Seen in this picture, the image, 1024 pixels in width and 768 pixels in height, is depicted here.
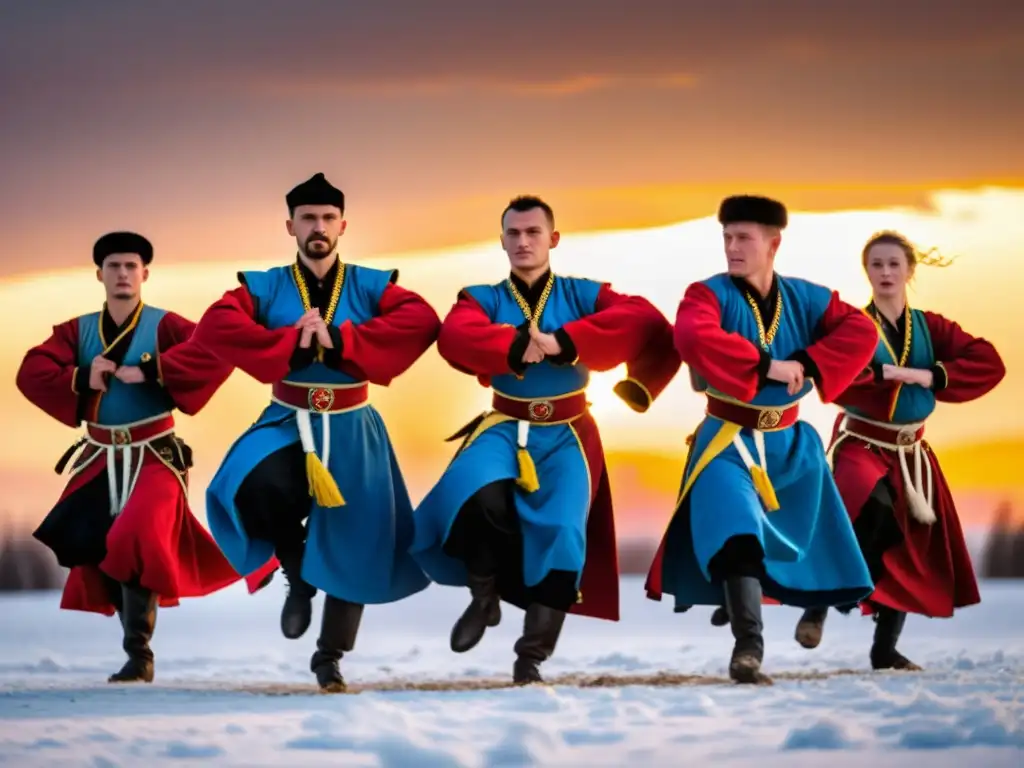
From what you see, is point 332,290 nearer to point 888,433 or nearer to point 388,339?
point 388,339

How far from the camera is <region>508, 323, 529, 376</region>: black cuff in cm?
577

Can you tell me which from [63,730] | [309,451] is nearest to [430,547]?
[309,451]

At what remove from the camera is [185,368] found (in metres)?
6.20

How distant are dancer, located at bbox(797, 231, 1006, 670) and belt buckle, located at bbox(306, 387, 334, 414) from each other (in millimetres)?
1601

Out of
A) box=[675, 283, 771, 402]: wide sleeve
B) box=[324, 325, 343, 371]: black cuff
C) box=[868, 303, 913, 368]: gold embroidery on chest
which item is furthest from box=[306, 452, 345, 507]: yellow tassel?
box=[868, 303, 913, 368]: gold embroidery on chest

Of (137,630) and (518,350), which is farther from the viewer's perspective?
(137,630)

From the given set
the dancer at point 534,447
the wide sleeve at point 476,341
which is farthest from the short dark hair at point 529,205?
the wide sleeve at point 476,341

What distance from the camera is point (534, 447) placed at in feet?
19.2

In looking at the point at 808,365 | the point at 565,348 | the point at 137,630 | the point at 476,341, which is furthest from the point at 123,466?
the point at 808,365

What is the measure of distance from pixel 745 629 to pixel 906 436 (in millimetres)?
1088

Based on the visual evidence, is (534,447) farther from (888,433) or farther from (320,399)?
(888,433)

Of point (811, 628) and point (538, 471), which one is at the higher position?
point (538, 471)

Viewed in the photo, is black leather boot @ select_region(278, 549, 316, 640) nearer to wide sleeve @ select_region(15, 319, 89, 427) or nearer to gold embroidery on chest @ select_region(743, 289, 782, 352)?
wide sleeve @ select_region(15, 319, 89, 427)

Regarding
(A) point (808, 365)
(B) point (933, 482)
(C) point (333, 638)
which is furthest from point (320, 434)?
(B) point (933, 482)
